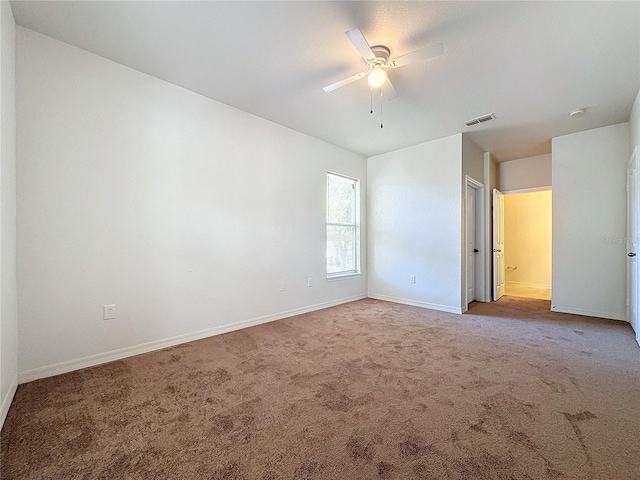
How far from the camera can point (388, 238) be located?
4.98 metres

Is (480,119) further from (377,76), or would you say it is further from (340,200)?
(340,200)

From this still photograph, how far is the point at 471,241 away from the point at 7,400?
584 cm

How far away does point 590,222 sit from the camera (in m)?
4.08

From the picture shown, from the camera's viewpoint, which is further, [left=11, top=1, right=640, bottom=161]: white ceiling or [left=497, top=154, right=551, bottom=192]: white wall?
[left=497, top=154, right=551, bottom=192]: white wall

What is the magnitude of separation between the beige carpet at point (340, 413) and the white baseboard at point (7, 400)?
0.05m

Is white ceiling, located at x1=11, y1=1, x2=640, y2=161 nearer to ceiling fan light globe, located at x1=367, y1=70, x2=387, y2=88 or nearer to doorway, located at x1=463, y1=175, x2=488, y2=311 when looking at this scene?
ceiling fan light globe, located at x1=367, y1=70, x2=387, y2=88

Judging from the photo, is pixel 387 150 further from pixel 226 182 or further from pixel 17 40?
pixel 17 40

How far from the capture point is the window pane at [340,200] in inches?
188

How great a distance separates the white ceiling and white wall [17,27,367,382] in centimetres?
31

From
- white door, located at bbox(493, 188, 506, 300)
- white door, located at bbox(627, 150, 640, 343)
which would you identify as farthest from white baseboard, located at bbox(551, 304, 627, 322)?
white door, located at bbox(493, 188, 506, 300)

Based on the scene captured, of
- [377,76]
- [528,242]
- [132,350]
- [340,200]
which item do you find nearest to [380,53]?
[377,76]

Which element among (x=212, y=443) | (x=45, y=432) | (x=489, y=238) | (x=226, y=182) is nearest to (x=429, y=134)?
(x=489, y=238)

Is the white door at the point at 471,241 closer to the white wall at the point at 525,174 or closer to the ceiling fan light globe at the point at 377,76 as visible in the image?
the white wall at the point at 525,174

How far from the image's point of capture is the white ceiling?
1930 millimetres
